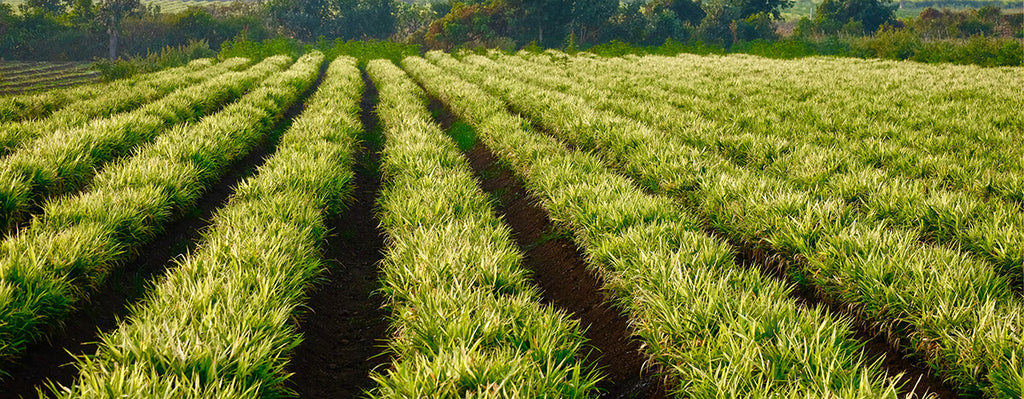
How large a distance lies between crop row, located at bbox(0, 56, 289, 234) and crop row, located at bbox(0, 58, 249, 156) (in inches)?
29.7

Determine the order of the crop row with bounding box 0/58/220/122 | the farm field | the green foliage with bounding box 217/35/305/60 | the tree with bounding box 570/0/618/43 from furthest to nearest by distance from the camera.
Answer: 1. the tree with bounding box 570/0/618/43
2. the green foliage with bounding box 217/35/305/60
3. the crop row with bounding box 0/58/220/122
4. the farm field

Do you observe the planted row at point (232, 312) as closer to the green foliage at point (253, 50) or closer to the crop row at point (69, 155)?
the crop row at point (69, 155)

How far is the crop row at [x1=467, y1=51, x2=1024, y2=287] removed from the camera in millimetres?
4484

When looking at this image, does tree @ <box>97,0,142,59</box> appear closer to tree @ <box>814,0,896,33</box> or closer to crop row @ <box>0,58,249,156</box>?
crop row @ <box>0,58,249,156</box>

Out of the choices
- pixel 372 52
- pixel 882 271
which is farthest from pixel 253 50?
pixel 882 271

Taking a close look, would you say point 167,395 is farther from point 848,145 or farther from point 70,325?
point 848,145

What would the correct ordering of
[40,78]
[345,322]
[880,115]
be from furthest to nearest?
[40,78] → [880,115] → [345,322]

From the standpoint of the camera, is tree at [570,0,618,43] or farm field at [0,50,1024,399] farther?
tree at [570,0,618,43]

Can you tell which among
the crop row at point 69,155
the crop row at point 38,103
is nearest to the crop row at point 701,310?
the crop row at point 69,155

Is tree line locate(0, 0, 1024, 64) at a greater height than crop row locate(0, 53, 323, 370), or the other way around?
tree line locate(0, 0, 1024, 64)

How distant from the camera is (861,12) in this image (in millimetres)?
65812

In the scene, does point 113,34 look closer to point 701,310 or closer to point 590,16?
point 590,16

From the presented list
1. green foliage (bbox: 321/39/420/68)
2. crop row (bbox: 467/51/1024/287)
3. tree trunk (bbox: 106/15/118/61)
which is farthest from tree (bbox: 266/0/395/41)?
crop row (bbox: 467/51/1024/287)

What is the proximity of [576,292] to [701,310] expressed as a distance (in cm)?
161
